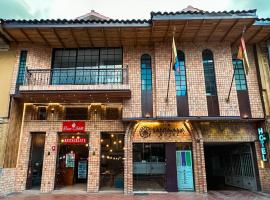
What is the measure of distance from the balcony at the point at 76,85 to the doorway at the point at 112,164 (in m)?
2.54

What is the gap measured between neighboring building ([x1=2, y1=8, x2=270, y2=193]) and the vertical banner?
0.17ft

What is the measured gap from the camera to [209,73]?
11688mm

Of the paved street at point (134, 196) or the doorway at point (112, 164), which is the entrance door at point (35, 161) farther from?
the doorway at point (112, 164)

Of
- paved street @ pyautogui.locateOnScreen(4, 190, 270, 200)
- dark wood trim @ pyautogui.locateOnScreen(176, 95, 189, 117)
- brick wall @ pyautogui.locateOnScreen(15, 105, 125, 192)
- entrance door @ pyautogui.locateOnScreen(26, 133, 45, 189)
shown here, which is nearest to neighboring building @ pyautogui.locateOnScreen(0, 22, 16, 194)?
brick wall @ pyautogui.locateOnScreen(15, 105, 125, 192)

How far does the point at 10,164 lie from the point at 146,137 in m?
7.25

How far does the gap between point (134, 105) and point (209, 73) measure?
4.69 m

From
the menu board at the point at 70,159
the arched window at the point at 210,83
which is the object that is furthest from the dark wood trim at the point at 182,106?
the menu board at the point at 70,159

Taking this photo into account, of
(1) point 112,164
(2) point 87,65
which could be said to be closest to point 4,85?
(2) point 87,65

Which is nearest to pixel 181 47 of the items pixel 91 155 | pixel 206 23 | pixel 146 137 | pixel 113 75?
pixel 206 23

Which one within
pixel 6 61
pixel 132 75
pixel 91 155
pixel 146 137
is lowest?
pixel 91 155

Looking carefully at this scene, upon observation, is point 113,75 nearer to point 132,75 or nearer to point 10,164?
point 132,75

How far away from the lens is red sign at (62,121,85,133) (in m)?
11.7

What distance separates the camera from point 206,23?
10.4 meters

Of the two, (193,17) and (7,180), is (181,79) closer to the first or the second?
(193,17)
